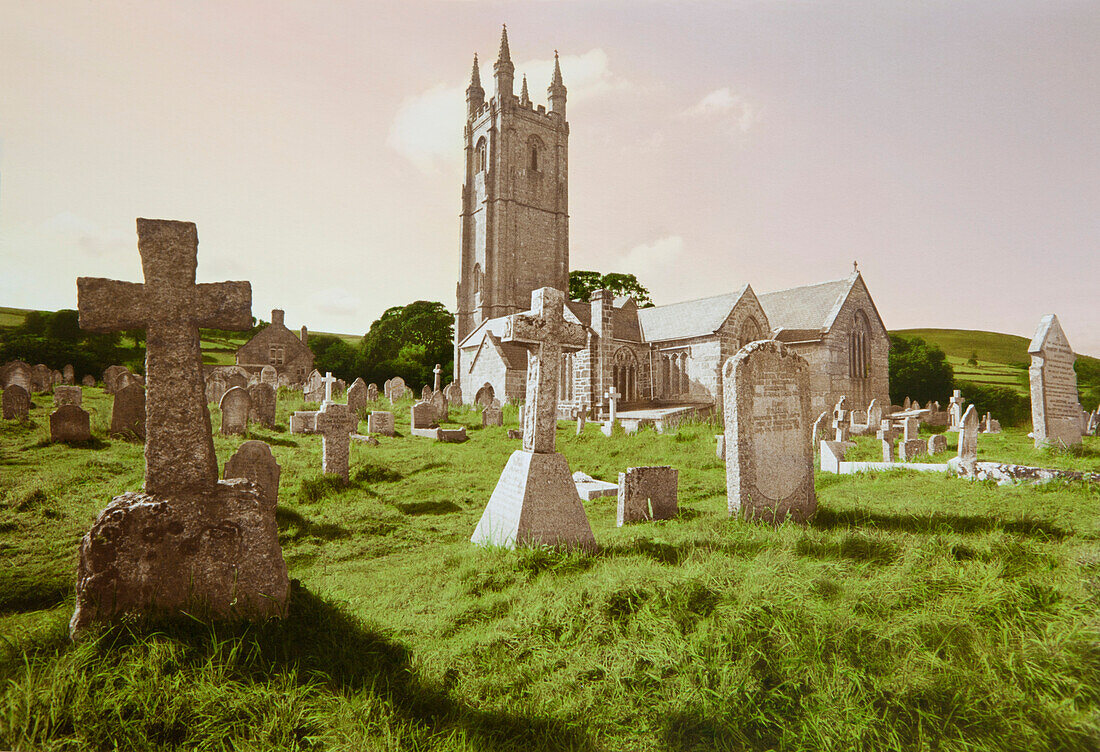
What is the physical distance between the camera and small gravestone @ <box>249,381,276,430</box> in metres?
14.1

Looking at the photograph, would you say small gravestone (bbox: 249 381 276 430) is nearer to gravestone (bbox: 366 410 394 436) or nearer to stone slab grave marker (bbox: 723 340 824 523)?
gravestone (bbox: 366 410 394 436)

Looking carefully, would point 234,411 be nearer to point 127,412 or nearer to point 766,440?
point 127,412

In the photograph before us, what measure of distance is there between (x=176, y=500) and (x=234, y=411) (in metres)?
10.6

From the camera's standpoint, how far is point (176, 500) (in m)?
2.98

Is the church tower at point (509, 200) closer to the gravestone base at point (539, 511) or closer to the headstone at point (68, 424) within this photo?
the headstone at point (68, 424)

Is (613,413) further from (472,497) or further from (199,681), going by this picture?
(199,681)

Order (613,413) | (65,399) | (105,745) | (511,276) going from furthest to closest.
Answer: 1. (511,276)
2. (613,413)
3. (65,399)
4. (105,745)

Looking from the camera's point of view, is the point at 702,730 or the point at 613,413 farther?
the point at 613,413

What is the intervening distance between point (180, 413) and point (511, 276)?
3383 cm

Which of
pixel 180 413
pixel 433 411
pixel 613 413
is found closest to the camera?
pixel 180 413

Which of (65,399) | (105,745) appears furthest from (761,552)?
(65,399)

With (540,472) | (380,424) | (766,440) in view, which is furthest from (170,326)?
(380,424)

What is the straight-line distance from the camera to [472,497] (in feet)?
26.5

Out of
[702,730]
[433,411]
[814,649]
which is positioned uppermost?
[433,411]
